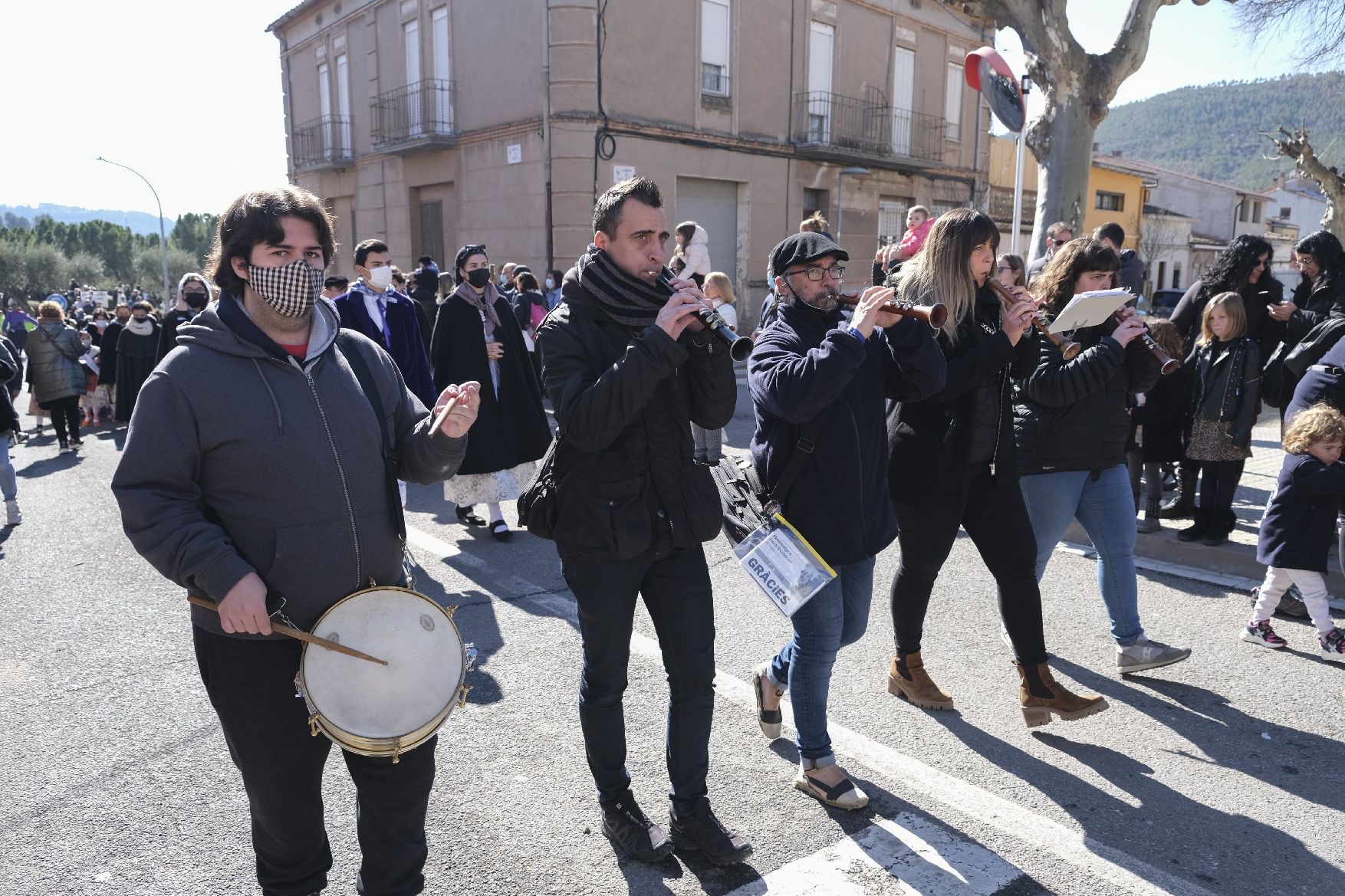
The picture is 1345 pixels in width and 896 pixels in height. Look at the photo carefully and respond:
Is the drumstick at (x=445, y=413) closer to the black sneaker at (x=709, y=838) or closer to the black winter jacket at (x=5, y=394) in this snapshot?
the black sneaker at (x=709, y=838)

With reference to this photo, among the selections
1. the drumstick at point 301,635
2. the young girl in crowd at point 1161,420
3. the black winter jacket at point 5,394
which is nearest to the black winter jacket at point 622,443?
the drumstick at point 301,635

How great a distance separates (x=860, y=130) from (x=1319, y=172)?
9.63 metres

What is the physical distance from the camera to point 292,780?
86.2 inches

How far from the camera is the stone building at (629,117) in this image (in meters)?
18.5

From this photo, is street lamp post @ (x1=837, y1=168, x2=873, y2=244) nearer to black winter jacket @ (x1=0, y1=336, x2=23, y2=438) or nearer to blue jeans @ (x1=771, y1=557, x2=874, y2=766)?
black winter jacket @ (x1=0, y1=336, x2=23, y2=438)

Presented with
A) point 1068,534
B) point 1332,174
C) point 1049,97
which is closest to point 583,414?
point 1068,534

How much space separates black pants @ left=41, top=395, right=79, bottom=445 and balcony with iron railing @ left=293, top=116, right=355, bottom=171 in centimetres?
1493

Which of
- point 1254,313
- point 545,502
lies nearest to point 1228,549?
point 1254,313

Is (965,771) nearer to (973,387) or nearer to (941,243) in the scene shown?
(973,387)

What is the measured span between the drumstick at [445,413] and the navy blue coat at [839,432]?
1.07 metres

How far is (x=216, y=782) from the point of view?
3.33m

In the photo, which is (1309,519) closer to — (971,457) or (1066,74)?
(971,457)

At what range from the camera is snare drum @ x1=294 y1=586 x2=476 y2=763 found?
2.11 metres

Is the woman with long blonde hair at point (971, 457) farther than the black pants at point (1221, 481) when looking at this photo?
No
